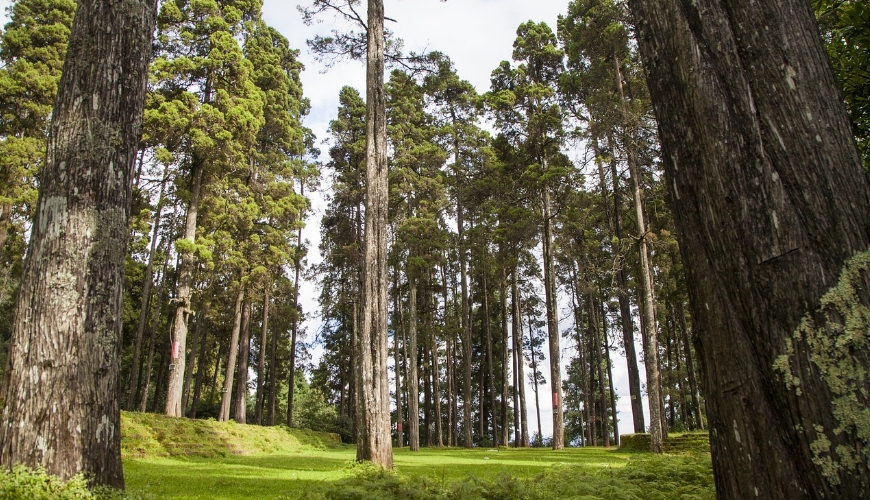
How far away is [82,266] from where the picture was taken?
14.8ft

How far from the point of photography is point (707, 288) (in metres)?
2.01

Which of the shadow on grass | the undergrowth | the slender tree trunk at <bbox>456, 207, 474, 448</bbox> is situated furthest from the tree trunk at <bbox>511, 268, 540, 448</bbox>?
the undergrowth

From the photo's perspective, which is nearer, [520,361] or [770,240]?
[770,240]

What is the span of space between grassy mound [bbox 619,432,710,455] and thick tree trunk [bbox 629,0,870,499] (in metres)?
12.5

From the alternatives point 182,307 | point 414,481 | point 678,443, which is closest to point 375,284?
point 414,481

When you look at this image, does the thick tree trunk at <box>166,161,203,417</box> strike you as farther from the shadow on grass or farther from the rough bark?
the rough bark

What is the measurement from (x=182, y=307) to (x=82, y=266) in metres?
14.4

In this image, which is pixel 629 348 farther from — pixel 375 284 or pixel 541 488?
pixel 541 488

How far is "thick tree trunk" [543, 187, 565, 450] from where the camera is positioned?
19.2m

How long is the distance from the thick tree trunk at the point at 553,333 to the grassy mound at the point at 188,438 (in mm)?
10790

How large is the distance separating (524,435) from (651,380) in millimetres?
A: 12799

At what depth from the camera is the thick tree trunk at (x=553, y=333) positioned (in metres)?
19.2

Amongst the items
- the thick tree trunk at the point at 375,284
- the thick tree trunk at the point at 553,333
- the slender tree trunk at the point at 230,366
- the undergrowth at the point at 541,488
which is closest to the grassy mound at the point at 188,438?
the slender tree trunk at the point at 230,366

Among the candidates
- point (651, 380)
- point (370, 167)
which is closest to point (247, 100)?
point (370, 167)
